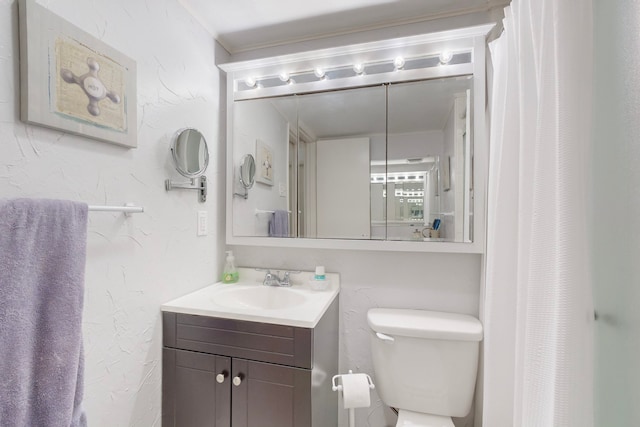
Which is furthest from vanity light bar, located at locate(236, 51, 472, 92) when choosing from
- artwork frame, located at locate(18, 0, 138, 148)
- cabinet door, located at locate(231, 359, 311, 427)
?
cabinet door, located at locate(231, 359, 311, 427)

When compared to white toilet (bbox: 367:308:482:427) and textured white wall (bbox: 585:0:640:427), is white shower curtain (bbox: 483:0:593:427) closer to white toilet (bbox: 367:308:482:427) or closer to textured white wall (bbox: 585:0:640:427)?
textured white wall (bbox: 585:0:640:427)

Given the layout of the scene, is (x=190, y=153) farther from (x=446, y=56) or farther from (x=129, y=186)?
(x=446, y=56)

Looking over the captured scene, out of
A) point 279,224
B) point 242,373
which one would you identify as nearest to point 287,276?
point 279,224

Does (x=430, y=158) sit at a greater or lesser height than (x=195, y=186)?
greater

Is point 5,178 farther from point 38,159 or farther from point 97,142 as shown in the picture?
point 97,142

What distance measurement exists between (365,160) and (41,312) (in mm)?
1271

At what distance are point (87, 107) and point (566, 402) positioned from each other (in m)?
1.45

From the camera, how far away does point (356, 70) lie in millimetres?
1373

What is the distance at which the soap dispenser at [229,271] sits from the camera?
1.50 metres

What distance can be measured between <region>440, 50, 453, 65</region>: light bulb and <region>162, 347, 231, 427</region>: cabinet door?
163 cm

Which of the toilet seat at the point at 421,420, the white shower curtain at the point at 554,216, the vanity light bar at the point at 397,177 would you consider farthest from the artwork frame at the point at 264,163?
the toilet seat at the point at 421,420

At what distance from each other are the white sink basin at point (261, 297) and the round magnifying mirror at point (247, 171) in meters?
0.57

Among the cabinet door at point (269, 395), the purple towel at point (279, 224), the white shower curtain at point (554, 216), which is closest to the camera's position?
the white shower curtain at point (554, 216)

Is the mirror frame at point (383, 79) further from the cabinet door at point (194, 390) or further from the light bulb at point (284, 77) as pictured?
the cabinet door at point (194, 390)
